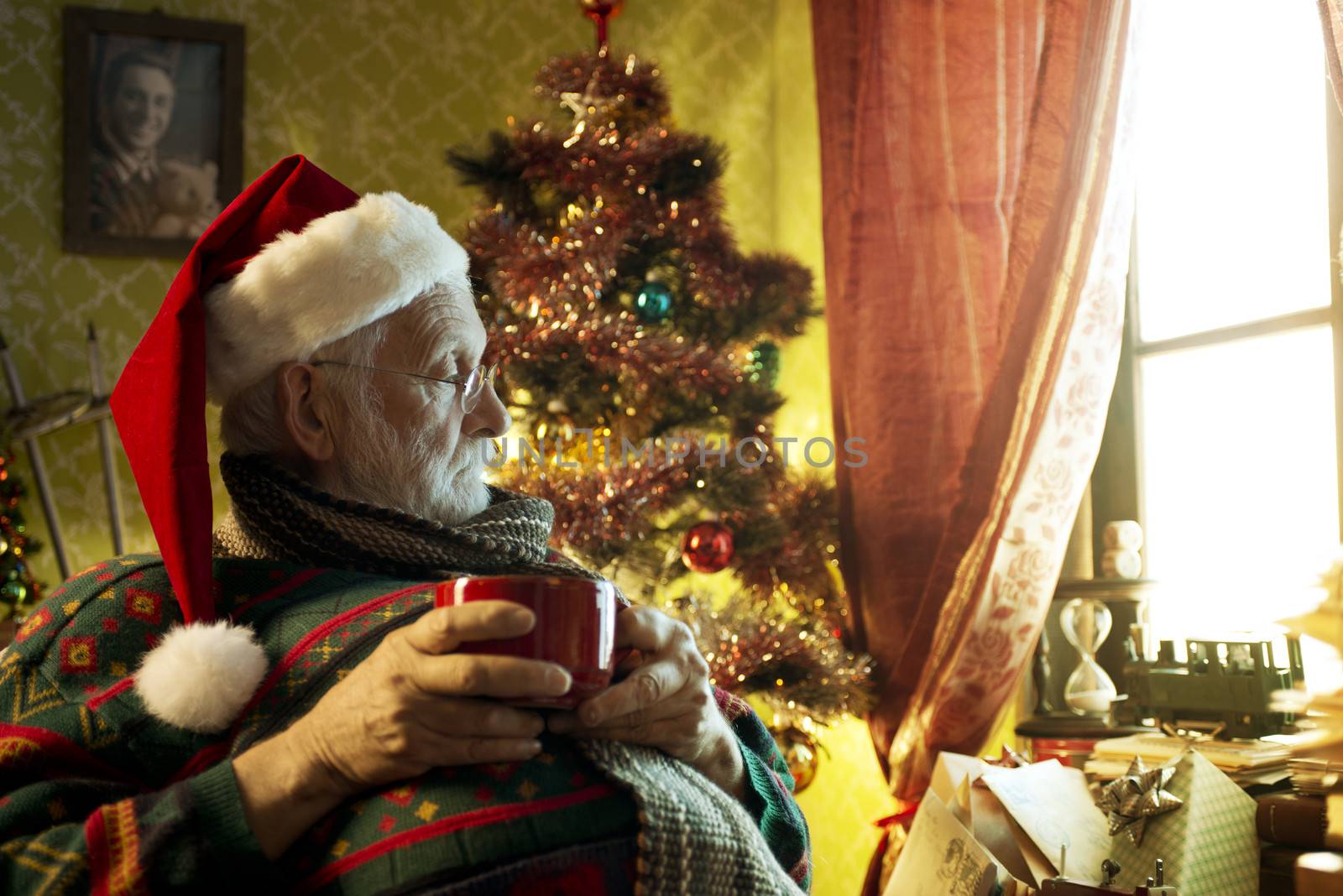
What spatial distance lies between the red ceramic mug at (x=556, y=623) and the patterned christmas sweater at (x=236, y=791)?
0.11 metres

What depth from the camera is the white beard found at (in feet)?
4.38

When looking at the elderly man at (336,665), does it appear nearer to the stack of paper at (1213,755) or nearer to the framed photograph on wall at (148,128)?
the stack of paper at (1213,755)

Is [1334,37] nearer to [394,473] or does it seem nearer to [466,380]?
[466,380]

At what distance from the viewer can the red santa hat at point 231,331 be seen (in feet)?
3.42

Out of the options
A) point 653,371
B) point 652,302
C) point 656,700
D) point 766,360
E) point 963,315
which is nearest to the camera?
point 656,700

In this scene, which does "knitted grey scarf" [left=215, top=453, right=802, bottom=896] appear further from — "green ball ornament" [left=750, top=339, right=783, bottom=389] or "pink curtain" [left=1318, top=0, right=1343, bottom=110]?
"green ball ornament" [left=750, top=339, right=783, bottom=389]

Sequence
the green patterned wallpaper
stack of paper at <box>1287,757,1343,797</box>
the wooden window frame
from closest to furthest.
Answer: stack of paper at <box>1287,757,1343,797</box> → the wooden window frame → the green patterned wallpaper

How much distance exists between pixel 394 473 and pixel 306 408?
0.12 meters

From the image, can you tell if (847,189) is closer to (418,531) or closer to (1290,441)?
(1290,441)

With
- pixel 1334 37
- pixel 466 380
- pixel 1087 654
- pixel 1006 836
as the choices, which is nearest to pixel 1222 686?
pixel 1006 836

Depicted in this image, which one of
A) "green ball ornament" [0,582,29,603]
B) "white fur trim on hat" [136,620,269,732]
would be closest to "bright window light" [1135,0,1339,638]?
"white fur trim on hat" [136,620,269,732]

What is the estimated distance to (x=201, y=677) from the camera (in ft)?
3.31

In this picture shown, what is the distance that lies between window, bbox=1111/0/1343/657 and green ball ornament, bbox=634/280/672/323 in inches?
36.4

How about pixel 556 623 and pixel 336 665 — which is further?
pixel 336 665
